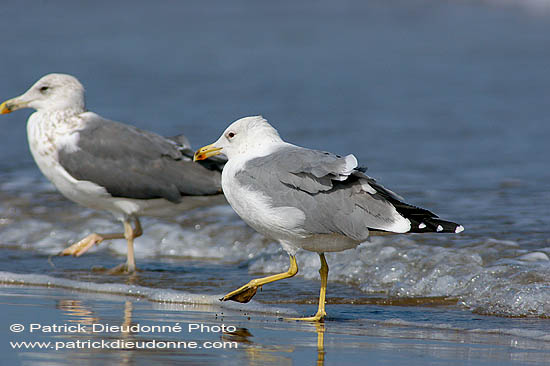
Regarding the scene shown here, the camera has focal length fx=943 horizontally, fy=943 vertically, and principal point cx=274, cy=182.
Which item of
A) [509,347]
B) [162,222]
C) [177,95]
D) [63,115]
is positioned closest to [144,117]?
[177,95]

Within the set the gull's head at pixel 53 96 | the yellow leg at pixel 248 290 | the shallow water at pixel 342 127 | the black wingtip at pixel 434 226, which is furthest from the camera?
the gull's head at pixel 53 96

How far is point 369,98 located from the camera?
16203mm

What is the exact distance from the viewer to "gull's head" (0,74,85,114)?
25.6ft

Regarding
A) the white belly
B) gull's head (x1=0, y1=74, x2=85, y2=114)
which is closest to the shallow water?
the white belly

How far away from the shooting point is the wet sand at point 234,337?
454 cm

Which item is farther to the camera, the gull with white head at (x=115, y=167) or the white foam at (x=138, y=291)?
the gull with white head at (x=115, y=167)

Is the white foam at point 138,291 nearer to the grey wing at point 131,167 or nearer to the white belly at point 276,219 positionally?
the white belly at point 276,219

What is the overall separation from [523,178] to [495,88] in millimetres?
6868

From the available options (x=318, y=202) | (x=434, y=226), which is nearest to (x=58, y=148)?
(x=318, y=202)

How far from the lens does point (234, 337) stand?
198 inches

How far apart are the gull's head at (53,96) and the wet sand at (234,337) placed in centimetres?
216

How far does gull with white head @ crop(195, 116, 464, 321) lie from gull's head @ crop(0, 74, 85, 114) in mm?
2681

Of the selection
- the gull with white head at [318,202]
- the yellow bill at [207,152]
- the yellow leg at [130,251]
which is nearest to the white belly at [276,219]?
the gull with white head at [318,202]

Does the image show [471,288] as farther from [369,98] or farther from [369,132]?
[369,98]
